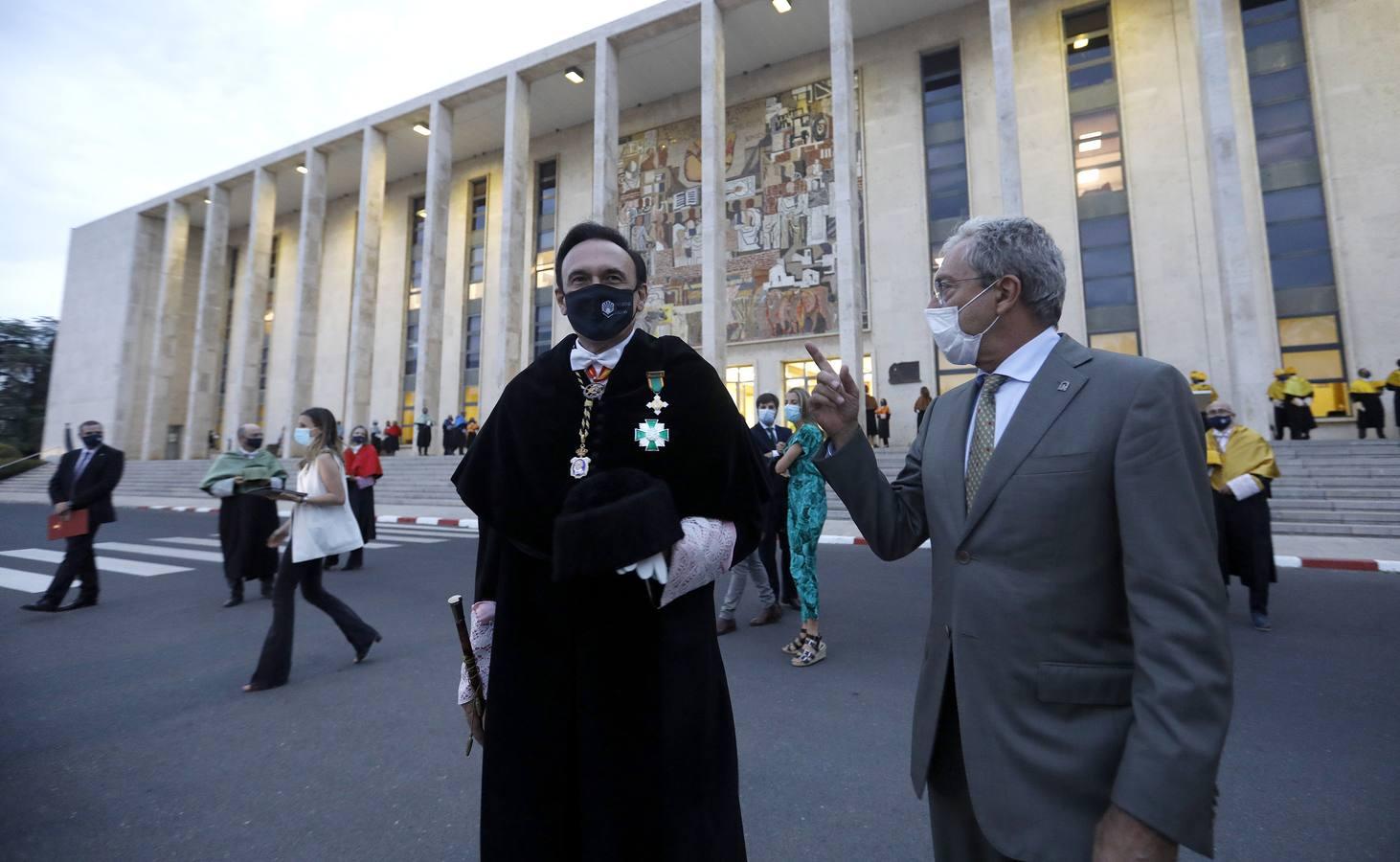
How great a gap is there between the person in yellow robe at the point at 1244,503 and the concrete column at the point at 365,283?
94.3ft

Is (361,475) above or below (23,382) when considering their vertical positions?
below

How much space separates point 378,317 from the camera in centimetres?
3322

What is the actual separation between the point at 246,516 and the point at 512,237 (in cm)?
2044

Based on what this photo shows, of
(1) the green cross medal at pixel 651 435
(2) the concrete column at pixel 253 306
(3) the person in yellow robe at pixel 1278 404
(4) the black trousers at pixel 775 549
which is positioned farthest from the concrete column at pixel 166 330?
(3) the person in yellow robe at pixel 1278 404

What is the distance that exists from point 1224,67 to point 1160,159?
3.53 m

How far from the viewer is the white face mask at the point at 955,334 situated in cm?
156

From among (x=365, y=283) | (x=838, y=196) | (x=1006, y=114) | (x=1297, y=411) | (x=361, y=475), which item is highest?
(x=1006, y=114)

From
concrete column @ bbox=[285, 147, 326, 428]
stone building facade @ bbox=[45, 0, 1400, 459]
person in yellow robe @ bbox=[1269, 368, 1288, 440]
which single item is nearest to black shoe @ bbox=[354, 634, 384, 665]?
stone building facade @ bbox=[45, 0, 1400, 459]

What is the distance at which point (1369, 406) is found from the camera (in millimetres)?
14336

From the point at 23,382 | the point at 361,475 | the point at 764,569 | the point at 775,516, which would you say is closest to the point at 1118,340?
the point at 775,516

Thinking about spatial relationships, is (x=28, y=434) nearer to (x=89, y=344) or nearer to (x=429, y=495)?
(x=89, y=344)

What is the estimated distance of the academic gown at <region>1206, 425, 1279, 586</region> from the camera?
16.6 feet

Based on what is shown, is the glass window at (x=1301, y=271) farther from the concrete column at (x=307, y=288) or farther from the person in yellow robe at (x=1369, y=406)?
the concrete column at (x=307, y=288)

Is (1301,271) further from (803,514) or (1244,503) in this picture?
(803,514)
